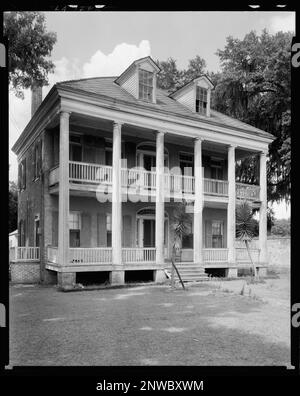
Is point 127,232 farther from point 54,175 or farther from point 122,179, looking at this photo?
point 54,175

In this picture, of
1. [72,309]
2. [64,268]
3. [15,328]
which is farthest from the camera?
[64,268]

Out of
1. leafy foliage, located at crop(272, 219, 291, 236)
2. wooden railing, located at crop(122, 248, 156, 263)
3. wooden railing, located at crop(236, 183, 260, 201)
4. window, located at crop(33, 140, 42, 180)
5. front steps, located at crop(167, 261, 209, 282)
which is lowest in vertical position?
front steps, located at crop(167, 261, 209, 282)

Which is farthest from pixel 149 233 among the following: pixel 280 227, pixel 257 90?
pixel 280 227

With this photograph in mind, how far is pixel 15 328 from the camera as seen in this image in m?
7.43

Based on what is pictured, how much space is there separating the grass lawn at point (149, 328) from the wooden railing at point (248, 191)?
769 centimetres

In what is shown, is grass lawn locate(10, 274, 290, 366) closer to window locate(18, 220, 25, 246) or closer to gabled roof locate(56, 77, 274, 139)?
gabled roof locate(56, 77, 274, 139)

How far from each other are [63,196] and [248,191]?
33.3 feet

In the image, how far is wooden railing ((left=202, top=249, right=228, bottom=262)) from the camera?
1773 cm

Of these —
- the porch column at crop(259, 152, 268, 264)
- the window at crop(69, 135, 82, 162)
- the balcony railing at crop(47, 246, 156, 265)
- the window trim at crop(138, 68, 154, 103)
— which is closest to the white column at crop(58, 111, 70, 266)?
the balcony railing at crop(47, 246, 156, 265)

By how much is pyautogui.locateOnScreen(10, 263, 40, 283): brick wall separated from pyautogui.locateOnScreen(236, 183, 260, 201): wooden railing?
34.0 ft

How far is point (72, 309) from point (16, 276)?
22.2 feet

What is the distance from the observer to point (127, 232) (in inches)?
706
